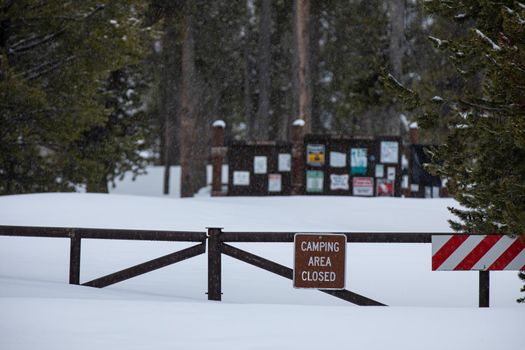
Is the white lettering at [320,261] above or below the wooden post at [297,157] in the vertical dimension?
below

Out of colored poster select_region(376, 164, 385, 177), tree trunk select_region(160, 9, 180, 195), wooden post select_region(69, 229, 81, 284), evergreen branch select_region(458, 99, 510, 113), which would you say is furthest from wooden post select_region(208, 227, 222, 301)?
tree trunk select_region(160, 9, 180, 195)

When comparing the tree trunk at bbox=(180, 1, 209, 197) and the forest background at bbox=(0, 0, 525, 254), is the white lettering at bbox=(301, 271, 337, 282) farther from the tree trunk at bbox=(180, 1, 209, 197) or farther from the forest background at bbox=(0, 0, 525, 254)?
the tree trunk at bbox=(180, 1, 209, 197)

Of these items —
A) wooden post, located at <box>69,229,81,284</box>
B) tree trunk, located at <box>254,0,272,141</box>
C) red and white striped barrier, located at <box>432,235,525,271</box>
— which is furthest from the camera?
tree trunk, located at <box>254,0,272,141</box>

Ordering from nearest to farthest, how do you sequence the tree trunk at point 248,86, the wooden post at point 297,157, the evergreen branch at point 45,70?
the evergreen branch at point 45,70 → the wooden post at point 297,157 → the tree trunk at point 248,86

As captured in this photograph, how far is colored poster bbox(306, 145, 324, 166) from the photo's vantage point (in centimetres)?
2186

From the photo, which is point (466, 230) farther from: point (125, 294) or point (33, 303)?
point (33, 303)

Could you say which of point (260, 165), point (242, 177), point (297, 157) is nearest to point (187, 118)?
point (242, 177)

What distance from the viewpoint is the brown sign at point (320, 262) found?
27.6 feet

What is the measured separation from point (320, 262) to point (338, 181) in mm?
13645

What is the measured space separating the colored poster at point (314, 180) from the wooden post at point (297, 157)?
0.56 feet

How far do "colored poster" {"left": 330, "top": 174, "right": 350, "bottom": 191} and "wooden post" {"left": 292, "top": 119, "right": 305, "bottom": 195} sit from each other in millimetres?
821

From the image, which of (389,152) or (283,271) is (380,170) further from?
(283,271)

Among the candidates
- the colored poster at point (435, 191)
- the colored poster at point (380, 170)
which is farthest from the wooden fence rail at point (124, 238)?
the colored poster at point (435, 191)

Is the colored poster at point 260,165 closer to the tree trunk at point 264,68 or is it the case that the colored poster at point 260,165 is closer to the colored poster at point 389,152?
the colored poster at point 389,152
